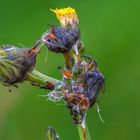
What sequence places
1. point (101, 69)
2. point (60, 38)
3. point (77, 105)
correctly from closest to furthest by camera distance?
1. point (77, 105)
2. point (60, 38)
3. point (101, 69)

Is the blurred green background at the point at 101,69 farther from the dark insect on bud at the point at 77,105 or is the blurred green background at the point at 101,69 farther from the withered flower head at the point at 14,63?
the dark insect on bud at the point at 77,105

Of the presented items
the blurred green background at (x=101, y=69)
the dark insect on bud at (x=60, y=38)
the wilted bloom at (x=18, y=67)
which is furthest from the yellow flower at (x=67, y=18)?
the blurred green background at (x=101, y=69)

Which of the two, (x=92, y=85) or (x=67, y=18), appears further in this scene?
(x=67, y=18)

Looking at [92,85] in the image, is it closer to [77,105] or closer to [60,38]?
[77,105]

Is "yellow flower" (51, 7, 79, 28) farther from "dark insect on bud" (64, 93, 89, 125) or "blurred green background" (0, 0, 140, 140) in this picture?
"blurred green background" (0, 0, 140, 140)

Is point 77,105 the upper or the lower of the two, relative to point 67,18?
lower

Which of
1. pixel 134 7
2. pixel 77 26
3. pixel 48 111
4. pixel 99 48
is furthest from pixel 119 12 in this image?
pixel 77 26

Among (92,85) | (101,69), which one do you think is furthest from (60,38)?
(101,69)

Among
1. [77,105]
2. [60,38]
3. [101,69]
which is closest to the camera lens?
[77,105]
